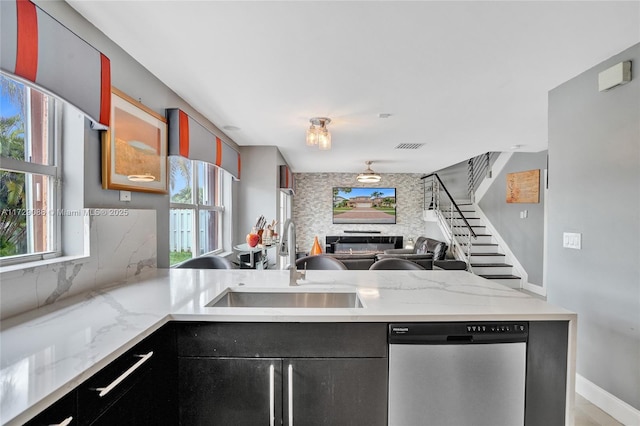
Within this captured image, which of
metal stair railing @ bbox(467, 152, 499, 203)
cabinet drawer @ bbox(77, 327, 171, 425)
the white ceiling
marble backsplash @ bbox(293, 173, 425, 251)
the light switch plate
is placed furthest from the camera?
marble backsplash @ bbox(293, 173, 425, 251)

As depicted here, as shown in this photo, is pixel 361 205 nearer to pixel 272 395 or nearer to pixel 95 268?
pixel 95 268

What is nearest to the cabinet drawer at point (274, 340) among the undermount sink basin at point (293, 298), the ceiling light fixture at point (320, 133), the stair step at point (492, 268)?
the undermount sink basin at point (293, 298)

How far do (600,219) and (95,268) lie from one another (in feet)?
10.3

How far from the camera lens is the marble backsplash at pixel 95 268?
119cm

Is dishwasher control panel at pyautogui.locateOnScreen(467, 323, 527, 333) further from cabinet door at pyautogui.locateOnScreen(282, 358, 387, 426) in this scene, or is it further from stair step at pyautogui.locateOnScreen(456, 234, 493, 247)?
stair step at pyautogui.locateOnScreen(456, 234, 493, 247)

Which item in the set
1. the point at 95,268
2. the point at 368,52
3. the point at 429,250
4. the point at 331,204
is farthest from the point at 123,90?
the point at 331,204

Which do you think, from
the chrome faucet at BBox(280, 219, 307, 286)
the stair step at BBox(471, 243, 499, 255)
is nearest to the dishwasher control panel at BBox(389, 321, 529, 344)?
the chrome faucet at BBox(280, 219, 307, 286)

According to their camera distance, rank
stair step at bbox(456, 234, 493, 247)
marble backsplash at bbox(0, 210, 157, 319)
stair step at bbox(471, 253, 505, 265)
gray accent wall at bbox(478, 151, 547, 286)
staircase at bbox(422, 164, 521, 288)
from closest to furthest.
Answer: marble backsplash at bbox(0, 210, 157, 319) → gray accent wall at bbox(478, 151, 547, 286) → staircase at bbox(422, 164, 521, 288) → stair step at bbox(471, 253, 505, 265) → stair step at bbox(456, 234, 493, 247)

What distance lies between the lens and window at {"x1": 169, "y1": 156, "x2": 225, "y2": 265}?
9.46ft

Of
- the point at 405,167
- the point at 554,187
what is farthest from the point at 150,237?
the point at 405,167

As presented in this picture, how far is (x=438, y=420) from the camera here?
1.23 meters

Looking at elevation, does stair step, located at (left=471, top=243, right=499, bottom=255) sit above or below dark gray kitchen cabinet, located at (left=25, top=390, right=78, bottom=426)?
below

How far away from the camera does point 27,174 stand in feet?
4.50

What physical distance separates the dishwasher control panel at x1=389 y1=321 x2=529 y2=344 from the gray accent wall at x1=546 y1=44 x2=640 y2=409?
1280mm
